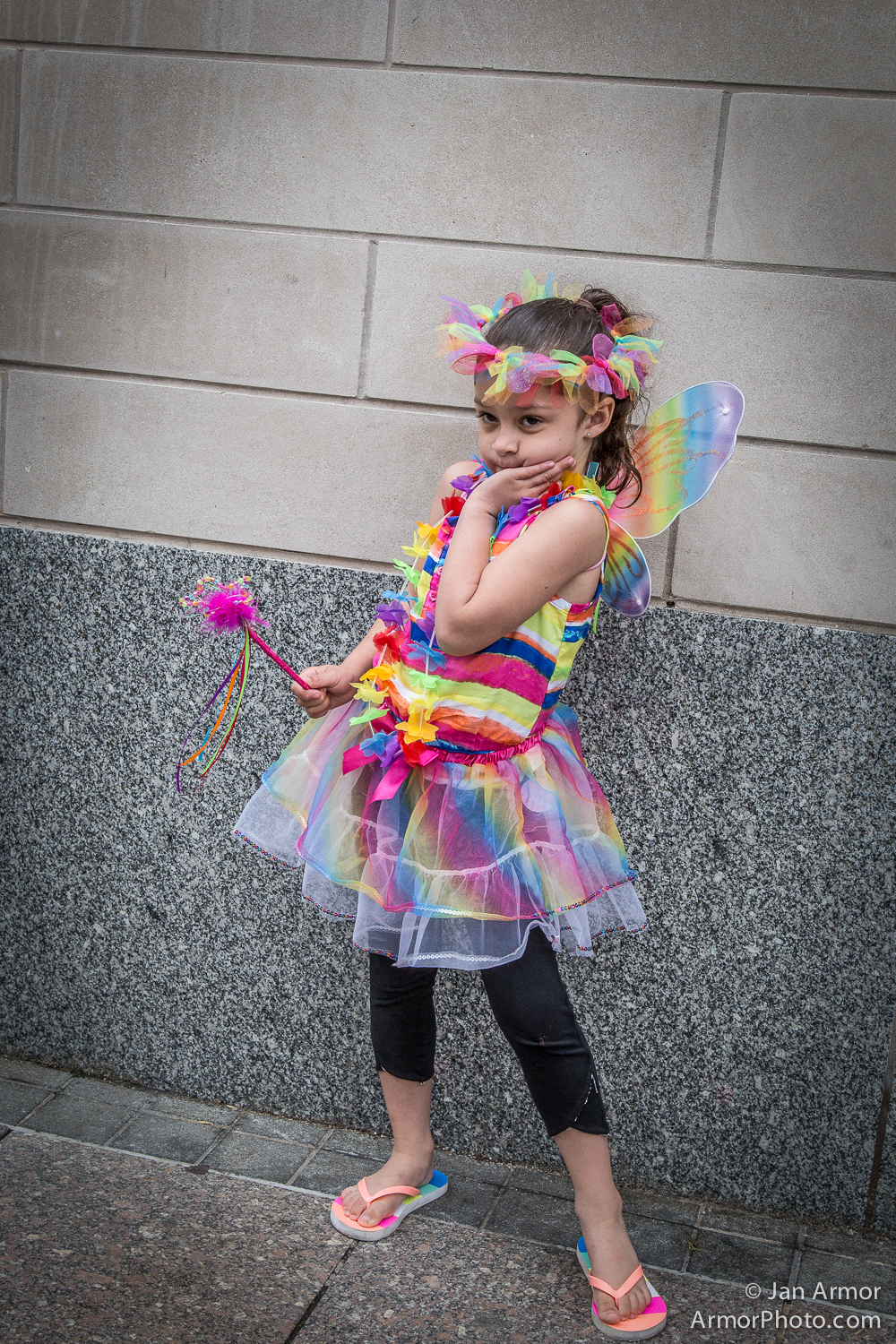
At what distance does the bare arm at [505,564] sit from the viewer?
81.5 inches

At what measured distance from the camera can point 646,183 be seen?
2.54 metres

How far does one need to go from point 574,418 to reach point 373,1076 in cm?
179

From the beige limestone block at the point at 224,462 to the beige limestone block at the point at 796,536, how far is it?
0.64 m

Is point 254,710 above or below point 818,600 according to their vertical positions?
below

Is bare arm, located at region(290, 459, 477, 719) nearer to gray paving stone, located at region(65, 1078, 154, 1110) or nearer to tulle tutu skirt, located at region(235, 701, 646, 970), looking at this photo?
tulle tutu skirt, located at region(235, 701, 646, 970)

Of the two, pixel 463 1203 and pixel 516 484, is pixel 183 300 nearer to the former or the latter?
pixel 516 484

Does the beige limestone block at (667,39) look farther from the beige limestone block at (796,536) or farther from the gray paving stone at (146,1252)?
the gray paving stone at (146,1252)

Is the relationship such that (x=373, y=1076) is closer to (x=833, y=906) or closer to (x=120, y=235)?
(x=833, y=906)

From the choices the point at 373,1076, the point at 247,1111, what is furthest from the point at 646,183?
the point at 247,1111

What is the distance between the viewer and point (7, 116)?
2867mm

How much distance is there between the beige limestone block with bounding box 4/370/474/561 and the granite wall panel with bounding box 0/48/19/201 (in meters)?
0.49

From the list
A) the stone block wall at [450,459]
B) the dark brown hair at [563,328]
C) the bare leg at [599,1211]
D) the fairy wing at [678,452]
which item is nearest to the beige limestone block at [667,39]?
the stone block wall at [450,459]

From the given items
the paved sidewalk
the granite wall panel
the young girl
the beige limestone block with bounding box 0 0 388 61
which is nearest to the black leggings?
the young girl

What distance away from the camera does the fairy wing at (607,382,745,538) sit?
2395 millimetres
